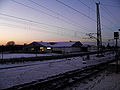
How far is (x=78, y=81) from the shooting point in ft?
21.9

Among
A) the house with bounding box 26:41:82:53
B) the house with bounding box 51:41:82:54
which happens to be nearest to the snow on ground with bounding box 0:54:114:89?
the house with bounding box 51:41:82:54

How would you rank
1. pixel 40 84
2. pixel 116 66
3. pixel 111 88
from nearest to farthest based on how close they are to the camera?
pixel 111 88 < pixel 40 84 < pixel 116 66

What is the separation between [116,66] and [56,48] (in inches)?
1522

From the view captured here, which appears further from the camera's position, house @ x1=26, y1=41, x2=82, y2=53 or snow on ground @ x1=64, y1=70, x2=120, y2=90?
house @ x1=26, y1=41, x2=82, y2=53

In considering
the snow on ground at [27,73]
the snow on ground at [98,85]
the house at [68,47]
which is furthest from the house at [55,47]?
the snow on ground at [98,85]

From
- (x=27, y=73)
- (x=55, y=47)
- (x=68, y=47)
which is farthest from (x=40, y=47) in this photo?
(x=27, y=73)

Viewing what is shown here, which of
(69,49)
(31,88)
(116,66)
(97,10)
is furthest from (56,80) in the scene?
(69,49)

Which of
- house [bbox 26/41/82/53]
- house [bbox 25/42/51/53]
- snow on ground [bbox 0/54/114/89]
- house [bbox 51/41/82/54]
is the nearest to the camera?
snow on ground [bbox 0/54/114/89]

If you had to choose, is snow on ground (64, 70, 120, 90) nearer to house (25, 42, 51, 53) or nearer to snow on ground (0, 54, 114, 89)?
snow on ground (0, 54, 114, 89)

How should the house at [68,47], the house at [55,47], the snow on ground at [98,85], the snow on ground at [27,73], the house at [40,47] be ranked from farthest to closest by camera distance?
the house at [40,47], the house at [55,47], the house at [68,47], the snow on ground at [27,73], the snow on ground at [98,85]

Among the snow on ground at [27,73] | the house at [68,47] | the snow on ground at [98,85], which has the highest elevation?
the house at [68,47]

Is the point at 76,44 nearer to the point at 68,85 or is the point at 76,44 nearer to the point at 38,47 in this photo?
the point at 38,47

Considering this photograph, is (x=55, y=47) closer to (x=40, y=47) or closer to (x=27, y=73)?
(x=40, y=47)

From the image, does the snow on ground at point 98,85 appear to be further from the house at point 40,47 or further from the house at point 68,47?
the house at point 40,47
